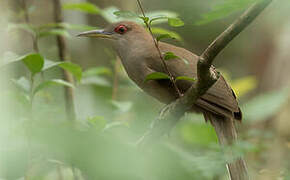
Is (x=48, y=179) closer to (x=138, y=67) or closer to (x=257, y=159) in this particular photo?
(x=138, y=67)

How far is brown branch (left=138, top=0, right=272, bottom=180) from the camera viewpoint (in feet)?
5.38

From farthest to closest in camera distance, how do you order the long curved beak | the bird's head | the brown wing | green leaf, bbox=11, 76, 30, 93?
the bird's head → the long curved beak → the brown wing → green leaf, bbox=11, 76, 30, 93

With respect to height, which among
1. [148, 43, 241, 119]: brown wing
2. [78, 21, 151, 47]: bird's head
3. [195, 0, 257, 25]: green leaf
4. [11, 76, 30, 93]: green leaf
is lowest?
[148, 43, 241, 119]: brown wing

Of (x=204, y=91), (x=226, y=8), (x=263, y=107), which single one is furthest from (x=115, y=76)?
(x=226, y=8)

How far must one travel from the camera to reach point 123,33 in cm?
404

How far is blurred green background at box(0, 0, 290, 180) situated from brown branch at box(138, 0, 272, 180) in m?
0.06

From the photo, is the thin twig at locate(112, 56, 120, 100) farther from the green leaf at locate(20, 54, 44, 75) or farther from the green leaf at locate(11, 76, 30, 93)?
the green leaf at locate(20, 54, 44, 75)

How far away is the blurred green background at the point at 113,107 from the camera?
1.17 meters

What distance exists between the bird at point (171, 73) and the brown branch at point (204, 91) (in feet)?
0.45

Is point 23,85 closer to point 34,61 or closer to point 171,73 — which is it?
point 34,61

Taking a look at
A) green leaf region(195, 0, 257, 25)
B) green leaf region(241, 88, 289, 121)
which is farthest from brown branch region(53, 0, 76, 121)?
green leaf region(195, 0, 257, 25)

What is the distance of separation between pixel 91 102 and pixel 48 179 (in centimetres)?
141

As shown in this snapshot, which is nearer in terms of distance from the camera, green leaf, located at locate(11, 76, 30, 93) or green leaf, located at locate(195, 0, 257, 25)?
green leaf, located at locate(195, 0, 257, 25)

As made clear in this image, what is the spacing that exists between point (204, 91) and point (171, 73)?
104 cm
